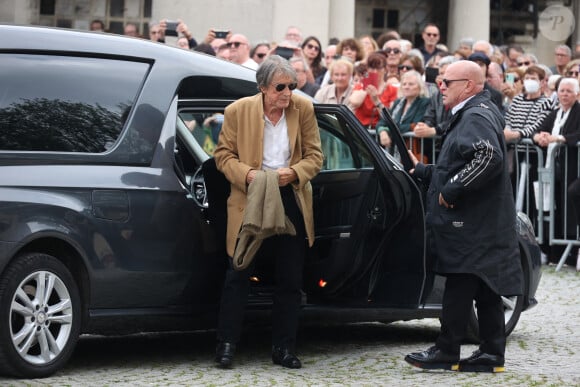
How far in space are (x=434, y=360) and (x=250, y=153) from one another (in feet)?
5.26

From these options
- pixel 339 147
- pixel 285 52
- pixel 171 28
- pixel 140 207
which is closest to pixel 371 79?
pixel 285 52

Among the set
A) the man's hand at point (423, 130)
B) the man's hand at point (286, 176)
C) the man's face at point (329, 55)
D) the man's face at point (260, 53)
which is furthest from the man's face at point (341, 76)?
the man's hand at point (286, 176)

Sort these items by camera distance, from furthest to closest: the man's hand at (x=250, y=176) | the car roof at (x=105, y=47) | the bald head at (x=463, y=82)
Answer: the bald head at (x=463, y=82)
the man's hand at (x=250, y=176)
the car roof at (x=105, y=47)

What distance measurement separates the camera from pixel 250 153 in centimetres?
841

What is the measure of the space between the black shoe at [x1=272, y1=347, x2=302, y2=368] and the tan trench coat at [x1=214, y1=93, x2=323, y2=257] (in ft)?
2.08

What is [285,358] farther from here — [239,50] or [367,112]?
[239,50]

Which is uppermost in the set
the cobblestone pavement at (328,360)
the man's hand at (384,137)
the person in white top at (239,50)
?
the person in white top at (239,50)

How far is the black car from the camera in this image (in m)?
7.66

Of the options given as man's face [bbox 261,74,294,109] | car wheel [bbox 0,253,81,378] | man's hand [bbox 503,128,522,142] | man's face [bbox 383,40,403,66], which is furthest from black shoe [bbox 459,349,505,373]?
man's face [bbox 383,40,403,66]

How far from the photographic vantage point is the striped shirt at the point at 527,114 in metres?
15.4

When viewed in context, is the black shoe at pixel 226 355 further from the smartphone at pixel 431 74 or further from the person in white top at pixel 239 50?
the smartphone at pixel 431 74

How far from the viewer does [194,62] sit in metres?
8.58

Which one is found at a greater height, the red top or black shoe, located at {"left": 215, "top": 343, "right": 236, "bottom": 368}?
the red top

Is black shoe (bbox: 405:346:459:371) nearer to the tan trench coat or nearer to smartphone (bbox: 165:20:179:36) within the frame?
the tan trench coat
